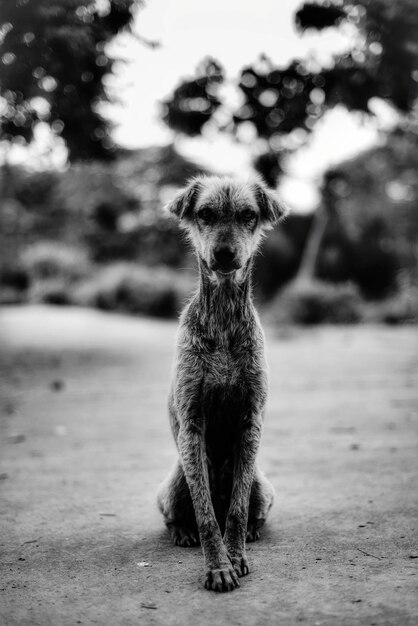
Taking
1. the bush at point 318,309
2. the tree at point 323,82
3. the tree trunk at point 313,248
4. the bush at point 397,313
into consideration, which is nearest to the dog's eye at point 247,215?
the tree at point 323,82

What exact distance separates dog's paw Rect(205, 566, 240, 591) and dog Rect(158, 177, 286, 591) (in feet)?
0.62

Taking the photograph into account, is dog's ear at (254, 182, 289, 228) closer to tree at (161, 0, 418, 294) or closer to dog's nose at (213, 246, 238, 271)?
dog's nose at (213, 246, 238, 271)

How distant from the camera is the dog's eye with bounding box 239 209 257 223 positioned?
3.77 meters

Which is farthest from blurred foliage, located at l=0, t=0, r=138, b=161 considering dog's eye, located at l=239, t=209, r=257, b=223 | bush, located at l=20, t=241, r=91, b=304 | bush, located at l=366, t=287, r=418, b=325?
bush, located at l=20, t=241, r=91, b=304

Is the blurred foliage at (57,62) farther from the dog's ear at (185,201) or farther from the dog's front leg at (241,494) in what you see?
the dog's front leg at (241,494)

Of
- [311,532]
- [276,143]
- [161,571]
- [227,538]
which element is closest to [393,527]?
[311,532]

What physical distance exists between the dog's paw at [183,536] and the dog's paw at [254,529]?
1.00 ft

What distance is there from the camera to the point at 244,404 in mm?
3785

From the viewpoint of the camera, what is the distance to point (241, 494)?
3658 millimetres

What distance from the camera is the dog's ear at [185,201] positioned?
13.3ft

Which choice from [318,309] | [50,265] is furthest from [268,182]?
[50,265]

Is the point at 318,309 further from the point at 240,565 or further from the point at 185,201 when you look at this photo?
the point at 240,565

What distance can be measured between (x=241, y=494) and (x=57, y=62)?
700 cm

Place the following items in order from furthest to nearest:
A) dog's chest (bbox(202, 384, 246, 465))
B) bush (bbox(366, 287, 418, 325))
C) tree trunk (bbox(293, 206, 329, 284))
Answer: tree trunk (bbox(293, 206, 329, 284))
bush (bbox(366, 287, 418, 325))
dog's chest (bbox(202, 384, 246, 465))
